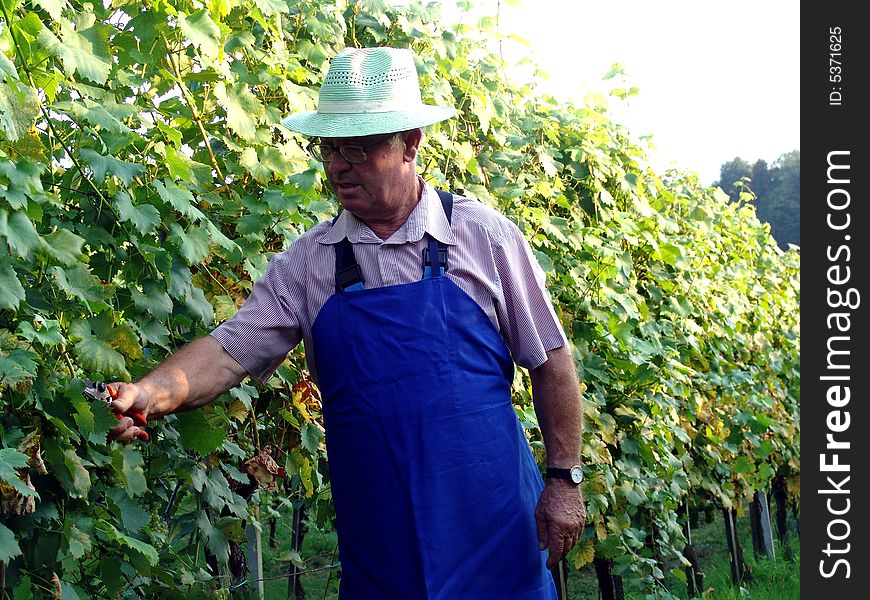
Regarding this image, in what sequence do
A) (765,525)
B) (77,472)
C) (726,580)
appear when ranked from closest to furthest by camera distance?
1. (77,472)
2. (726,580)
3. (765,525)

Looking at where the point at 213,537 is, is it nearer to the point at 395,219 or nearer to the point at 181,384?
the point at 181,384

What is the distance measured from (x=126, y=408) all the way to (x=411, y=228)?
0.81m

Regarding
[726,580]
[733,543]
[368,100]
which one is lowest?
[726,580]

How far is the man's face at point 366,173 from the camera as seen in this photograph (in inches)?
105

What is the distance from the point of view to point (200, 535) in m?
3.17

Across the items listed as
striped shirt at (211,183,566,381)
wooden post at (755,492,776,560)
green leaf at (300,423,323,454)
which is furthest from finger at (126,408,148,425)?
wooden post at (755,492,776,560)

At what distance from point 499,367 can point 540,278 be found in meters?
0.27

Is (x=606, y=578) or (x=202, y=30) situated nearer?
(x=202, y=30)

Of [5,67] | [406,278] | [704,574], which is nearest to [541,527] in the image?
[406,278]

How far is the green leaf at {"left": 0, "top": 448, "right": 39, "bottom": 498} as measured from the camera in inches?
78.2

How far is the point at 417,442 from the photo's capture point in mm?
2631

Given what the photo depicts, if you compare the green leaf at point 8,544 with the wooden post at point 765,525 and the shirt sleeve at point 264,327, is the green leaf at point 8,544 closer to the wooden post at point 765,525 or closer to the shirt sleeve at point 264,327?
the shirt sleeve at point 264,327

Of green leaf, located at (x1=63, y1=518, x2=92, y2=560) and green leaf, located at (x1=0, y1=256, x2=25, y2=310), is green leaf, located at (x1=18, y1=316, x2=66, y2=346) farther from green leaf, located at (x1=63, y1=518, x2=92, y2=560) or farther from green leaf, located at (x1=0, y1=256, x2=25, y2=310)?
green leaf, located at (x1=63, y1=518, x2=92, y2=560)

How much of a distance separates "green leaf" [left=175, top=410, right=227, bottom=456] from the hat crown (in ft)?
2.70
